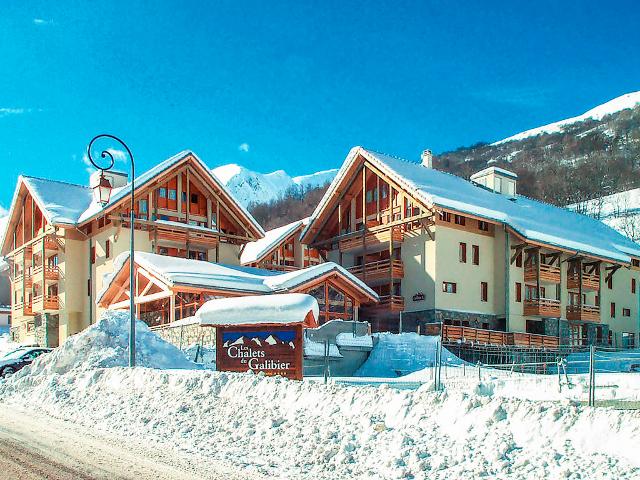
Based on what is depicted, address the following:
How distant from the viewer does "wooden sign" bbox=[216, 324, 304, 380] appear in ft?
53.4

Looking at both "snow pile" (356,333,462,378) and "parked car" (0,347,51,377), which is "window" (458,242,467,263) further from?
"parked car" (0,347,51,377)

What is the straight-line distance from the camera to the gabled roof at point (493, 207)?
39.8 m

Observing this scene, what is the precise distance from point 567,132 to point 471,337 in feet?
543

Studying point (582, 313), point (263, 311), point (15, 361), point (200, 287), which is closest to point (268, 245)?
point (582, 313)

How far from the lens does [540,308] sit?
1626 inches

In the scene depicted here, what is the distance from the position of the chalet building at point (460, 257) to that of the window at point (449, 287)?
62 millimetres

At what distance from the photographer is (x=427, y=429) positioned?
1042 centimetres

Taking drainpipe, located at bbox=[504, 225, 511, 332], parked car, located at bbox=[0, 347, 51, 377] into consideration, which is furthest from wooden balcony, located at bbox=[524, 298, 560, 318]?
parked car, located at bbox=[0, 347, 51, 377]

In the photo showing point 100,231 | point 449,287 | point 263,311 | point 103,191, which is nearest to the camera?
point 263,311

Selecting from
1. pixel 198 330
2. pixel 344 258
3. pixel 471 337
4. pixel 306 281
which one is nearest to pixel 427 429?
pixel 198 330

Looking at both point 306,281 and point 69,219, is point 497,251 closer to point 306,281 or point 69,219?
point 306,281

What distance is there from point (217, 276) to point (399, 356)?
9.65m

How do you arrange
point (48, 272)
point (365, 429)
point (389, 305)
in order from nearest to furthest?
point (365, 429) < point (389, 305) < point (48, 272)

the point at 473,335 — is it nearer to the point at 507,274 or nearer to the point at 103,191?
the point at 507,274
